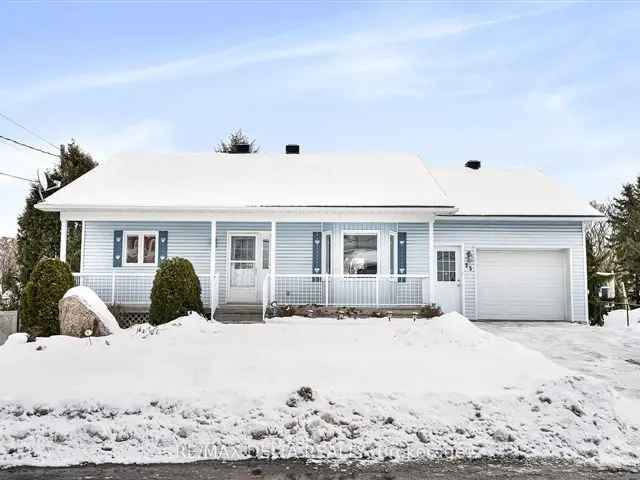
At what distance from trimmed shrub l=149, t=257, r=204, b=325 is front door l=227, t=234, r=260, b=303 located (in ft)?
8.17

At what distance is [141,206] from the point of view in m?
12.6

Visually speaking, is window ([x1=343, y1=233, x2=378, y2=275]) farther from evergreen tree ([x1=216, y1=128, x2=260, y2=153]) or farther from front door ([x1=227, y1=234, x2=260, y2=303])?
evergreen tree ([x1=216, y1=128, x2=260, y2=153])

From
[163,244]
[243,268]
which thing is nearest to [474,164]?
[243,268]

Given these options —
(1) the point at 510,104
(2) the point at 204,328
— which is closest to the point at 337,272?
(2) the point at 204,328

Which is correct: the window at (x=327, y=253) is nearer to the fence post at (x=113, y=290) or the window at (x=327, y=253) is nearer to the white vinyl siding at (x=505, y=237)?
the white vinyl siding at (x=505, y=237)

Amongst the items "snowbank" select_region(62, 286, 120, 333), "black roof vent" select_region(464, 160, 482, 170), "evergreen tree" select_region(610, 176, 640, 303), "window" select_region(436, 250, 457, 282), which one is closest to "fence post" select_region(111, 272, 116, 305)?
"snowbank" select_region(62, 286, 120, 333)

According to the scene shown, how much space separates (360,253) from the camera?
14.0m

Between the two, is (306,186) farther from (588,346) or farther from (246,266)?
(588,346)

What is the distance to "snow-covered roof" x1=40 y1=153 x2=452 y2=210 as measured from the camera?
1301cm

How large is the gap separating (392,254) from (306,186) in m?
3.40

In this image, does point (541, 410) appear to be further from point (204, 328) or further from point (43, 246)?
point (43, 246)

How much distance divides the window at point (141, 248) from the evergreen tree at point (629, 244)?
18.4m

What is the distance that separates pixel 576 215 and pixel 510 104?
5.91 metres

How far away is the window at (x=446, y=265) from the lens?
48.6 ft
